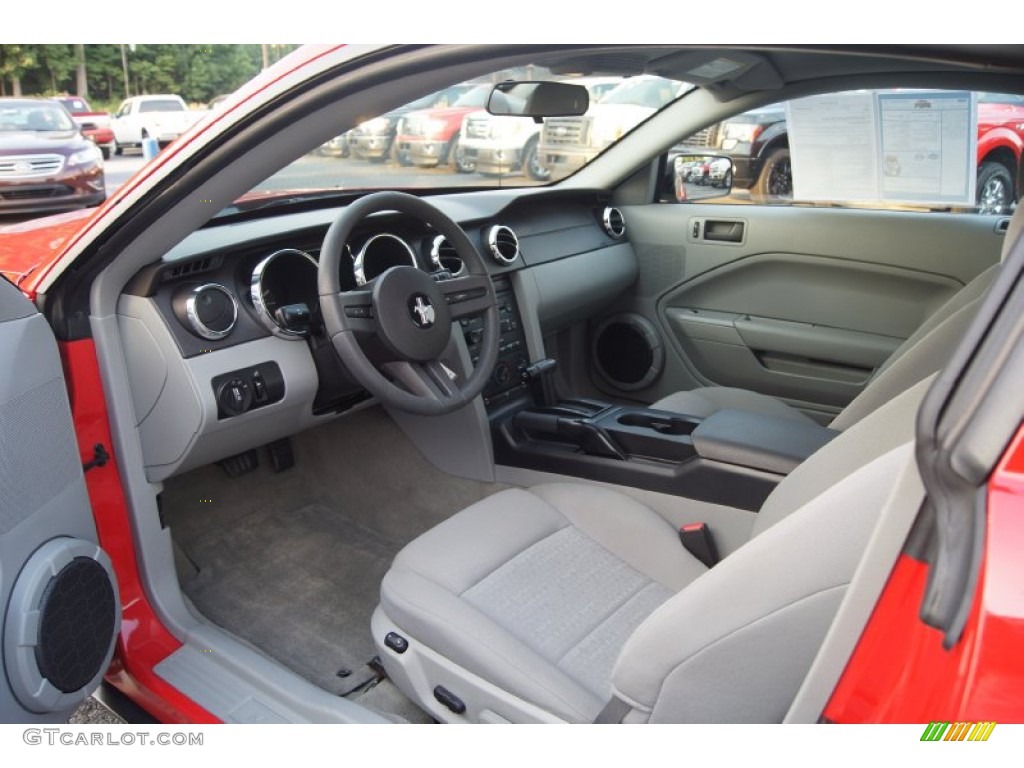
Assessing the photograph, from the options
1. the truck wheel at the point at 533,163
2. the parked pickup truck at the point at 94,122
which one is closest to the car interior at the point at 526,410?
the truck wheel at the point at 533,163

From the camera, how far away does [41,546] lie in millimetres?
1620

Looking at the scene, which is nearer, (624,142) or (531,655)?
(531,655)

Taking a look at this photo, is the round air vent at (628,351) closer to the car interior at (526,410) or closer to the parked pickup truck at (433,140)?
the car interior at (526,410)

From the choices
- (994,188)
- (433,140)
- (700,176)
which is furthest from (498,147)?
(994,188)

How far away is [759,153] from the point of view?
3209mm

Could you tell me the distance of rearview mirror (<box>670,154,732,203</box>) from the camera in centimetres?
337

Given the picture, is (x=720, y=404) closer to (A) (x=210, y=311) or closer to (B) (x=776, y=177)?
(B) (x=776, y=177)

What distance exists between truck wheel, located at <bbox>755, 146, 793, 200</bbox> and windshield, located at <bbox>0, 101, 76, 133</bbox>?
9.33m

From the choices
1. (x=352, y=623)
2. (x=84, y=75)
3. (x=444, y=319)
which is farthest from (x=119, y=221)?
(x=84, y=75)

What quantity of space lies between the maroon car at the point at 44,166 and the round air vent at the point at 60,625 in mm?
8642

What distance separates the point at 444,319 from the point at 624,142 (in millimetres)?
1690

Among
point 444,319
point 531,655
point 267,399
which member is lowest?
point 531,655

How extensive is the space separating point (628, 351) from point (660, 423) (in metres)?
1.24

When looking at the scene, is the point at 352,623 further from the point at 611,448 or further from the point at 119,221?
the point at 119,221
